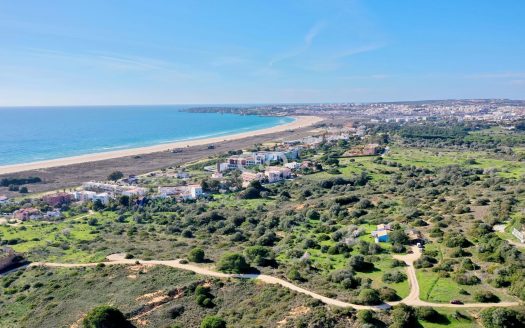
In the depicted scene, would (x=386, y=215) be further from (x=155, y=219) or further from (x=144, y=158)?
(x=144, y=158)

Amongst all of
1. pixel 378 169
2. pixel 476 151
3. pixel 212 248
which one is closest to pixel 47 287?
pixel 212 248

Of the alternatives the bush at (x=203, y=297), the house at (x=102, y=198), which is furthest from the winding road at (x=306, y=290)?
the house at (x=102, y=198)

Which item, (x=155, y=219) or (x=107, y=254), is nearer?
(x=107, y=254)

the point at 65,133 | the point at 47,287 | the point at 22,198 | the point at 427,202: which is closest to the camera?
the point at 47,287

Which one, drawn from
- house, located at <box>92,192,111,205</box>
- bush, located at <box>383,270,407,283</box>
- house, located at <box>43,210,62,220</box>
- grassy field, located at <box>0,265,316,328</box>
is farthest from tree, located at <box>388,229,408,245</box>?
house, located at <box>92,192,111,205</box>

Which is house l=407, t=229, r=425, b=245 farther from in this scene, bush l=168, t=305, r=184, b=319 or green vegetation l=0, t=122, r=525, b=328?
bush l=168, t=305, r=184, b=319

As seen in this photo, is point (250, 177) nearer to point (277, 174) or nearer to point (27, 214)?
point (277, 174)

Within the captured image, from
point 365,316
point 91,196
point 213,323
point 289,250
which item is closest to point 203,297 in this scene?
point 213,323
